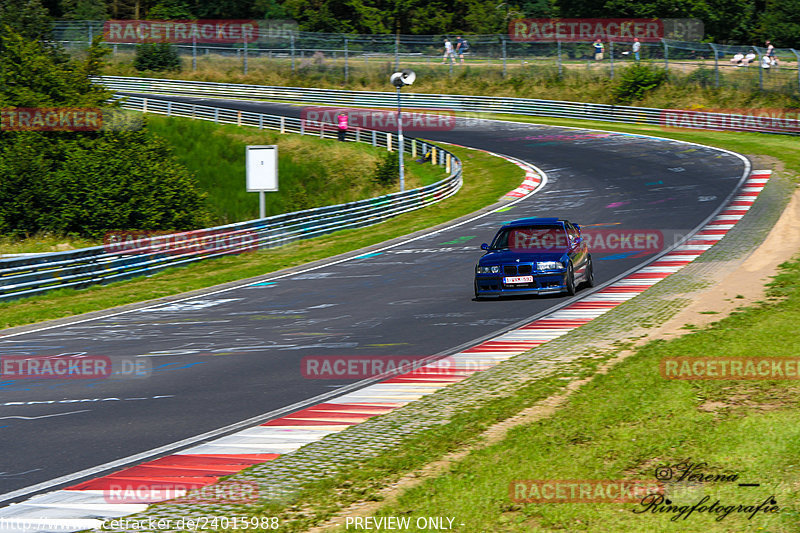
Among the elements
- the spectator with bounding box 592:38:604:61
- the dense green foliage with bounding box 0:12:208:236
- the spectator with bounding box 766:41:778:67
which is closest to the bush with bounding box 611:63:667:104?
Result: the spectator with bounding box 592:38:604:61

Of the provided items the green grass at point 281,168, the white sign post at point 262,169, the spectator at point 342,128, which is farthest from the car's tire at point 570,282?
the spectator at point 342,128

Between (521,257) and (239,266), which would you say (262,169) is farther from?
(521,257)

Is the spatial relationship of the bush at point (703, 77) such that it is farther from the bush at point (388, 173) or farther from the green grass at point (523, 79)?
the bush at point (388, 173)

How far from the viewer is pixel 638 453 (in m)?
7.05

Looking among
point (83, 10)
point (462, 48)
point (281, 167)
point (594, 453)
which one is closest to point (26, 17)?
point (83, 10)

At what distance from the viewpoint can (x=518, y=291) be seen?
16.1 m

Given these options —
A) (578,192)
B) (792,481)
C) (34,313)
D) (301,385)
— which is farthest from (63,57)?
(792,481)

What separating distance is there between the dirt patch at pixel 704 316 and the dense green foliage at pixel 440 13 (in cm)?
5653

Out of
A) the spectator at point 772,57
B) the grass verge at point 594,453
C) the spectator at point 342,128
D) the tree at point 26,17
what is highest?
the tree at point 26,17

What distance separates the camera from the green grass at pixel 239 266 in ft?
62.5

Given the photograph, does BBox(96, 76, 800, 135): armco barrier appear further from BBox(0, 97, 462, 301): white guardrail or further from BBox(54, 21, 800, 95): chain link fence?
BBox(0, 97, 462, 301): white guardrail

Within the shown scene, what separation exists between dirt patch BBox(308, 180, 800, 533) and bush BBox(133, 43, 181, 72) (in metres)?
54.5

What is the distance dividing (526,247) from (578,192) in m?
16.9

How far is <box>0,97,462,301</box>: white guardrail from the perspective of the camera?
20750mm
